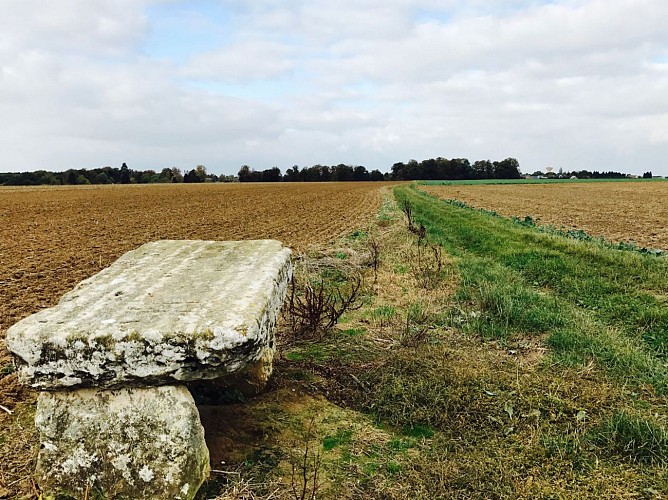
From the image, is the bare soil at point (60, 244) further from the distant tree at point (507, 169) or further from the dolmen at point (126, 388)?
the distant tree at point (507, 169)

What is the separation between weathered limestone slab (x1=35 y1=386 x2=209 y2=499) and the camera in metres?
3.13

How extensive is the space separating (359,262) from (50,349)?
24.9ft

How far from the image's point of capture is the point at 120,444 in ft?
10.3

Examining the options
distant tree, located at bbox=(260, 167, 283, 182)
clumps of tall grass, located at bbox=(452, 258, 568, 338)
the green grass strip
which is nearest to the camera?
the green grass strip

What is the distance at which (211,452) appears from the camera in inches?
142

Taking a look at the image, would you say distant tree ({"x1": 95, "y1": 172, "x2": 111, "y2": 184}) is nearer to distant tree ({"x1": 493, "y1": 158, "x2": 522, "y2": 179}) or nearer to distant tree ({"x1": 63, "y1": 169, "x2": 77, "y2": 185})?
distant tree ({"x1": 63, "y1": 169, "x2": 77, "y2": 185})

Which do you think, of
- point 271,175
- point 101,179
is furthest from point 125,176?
point 271,175

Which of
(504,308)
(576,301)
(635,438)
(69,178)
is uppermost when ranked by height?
(69,178)

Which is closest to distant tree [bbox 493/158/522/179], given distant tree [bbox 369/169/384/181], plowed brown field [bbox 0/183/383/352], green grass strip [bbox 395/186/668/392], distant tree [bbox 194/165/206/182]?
distant tree [bbox 369/169/384/181]

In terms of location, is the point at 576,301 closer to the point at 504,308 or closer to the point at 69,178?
the point at 504,308

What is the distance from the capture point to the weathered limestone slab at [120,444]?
3.13 m

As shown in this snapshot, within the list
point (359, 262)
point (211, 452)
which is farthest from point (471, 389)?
point (359, 262)

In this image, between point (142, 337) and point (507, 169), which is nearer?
point (142, 337)

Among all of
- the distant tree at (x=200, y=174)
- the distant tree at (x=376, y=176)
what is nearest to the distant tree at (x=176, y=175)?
the distant tree at (x=200, y=174)
